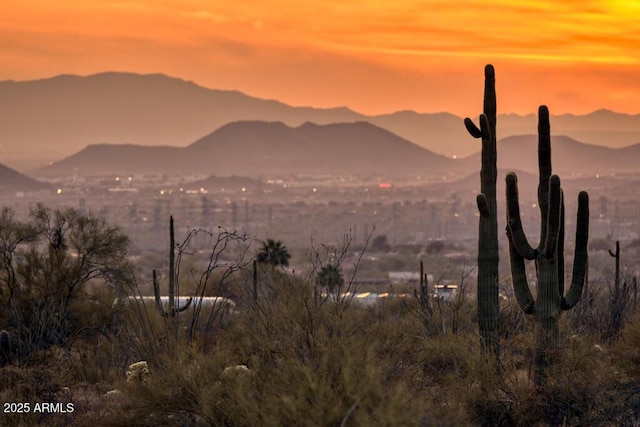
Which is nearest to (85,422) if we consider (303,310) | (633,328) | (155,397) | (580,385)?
(155,397)

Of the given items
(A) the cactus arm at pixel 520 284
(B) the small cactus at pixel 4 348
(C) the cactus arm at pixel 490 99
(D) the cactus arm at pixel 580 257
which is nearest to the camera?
(A) the cactus arm at pixel 520 284

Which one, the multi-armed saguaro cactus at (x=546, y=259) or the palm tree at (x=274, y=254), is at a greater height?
the multi-armed saguaro cactus at (x=546, y=259)

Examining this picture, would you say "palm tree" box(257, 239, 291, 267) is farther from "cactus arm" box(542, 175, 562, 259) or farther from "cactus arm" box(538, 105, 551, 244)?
"cactus arm" box(542, 175, 562, 259)

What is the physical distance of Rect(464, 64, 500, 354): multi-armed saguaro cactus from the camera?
1948 centimetres

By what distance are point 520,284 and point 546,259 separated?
853mm

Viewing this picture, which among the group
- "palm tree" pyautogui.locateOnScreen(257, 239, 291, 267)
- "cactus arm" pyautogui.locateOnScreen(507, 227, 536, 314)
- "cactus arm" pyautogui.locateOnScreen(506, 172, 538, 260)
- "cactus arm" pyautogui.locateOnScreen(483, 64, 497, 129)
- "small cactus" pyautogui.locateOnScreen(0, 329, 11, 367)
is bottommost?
"palm tree" pyautogui.locateOnScreen(257, 239, 291, 267)

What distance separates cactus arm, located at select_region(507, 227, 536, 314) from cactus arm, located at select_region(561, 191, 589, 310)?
0.55 meters

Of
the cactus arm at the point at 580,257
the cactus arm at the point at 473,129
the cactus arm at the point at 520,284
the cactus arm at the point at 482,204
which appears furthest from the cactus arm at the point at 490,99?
the cactus arm at the point at 520,284

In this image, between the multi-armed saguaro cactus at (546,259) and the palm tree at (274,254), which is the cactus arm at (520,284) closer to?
the multi-armed saguaro cactus at (546,259)

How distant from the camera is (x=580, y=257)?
62.8 feet

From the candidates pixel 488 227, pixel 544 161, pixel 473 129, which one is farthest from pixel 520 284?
pixel 473 129

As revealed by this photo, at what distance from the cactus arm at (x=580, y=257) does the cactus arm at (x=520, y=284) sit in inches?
21.5

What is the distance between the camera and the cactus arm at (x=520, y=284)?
18.3 m

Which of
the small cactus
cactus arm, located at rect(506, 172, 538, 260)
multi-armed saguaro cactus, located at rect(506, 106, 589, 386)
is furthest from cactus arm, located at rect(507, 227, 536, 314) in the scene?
the small cactus
